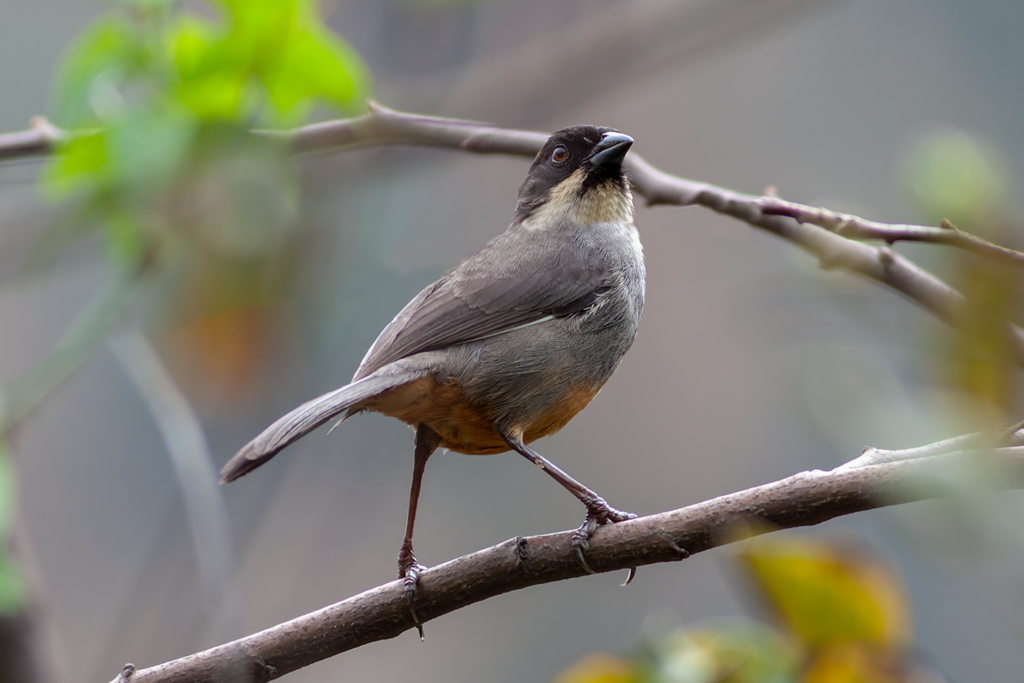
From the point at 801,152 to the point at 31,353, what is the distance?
6.01 metres

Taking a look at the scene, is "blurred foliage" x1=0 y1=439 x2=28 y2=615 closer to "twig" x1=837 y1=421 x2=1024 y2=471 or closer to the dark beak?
"twig" x1=837 y1=421 x2=1024 y2=471

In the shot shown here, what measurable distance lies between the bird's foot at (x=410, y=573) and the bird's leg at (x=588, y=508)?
0.41 m

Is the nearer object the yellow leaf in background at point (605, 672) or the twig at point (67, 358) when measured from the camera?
the yellow leaf in background at point (605, 672)

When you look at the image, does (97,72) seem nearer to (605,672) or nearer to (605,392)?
(605,672)

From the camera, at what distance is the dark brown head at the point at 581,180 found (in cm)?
331

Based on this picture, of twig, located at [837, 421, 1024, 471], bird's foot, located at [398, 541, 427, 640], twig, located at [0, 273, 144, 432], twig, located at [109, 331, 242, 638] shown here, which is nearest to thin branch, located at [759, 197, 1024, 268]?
twig, located at [837, 421, 1024, 471]

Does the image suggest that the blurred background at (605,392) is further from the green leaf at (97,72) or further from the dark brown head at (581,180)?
the green leaf at (97,72)

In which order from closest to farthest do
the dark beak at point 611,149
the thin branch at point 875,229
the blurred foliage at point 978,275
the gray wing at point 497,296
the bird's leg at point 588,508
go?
the blurred foliage at point 978,275, the thin branch at point 875,229, the bird's leg at point 588,508, the gray wing at point 497,296, the dark beak at point 611,149

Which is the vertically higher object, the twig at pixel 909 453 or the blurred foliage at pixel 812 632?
the twig at pixel 909 453

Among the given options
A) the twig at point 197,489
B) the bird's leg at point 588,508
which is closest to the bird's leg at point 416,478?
the bird's leg at point 588,508

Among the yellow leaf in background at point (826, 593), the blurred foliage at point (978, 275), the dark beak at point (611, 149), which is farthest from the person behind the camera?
the dark beak at point (611, 149)

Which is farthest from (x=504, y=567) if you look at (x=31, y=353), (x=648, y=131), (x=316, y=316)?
(x=648, y=131)

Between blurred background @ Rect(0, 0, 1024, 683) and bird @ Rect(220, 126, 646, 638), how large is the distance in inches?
11.3

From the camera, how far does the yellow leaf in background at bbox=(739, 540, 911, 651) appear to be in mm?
1593
